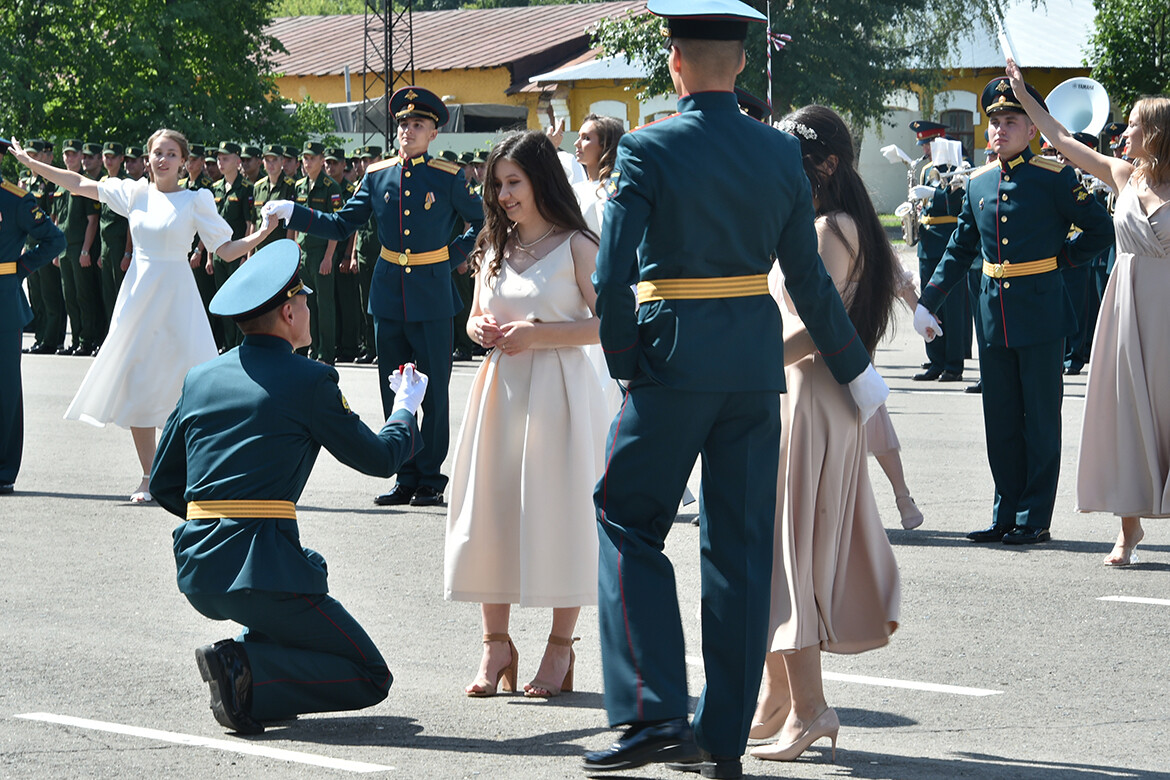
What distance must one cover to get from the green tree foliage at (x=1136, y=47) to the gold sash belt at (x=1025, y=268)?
25.7 meters

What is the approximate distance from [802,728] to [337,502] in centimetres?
520

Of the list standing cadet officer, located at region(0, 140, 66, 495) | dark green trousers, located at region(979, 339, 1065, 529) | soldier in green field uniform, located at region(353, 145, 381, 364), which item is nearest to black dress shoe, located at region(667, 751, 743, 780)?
dark green trousers, located at region(979, 339, 1065, 529)

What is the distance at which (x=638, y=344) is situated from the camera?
4.37 m

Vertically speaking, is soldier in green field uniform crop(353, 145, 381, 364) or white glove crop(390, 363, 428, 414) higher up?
white glove crop(390, 363, 428, 414)

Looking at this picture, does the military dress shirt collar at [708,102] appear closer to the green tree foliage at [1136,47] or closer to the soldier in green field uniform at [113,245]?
the soldier in green field uniform at [113,245]

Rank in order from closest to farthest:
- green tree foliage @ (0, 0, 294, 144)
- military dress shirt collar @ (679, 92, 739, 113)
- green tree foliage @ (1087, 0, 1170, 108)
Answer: military dress shirt collar @ (679, 92, 739, 113) < green tree foliage @ (1087, 0, 1170, 108) < green tree foliage @ (0, 0, 294, 144)

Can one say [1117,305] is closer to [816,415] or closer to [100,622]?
[816,415]

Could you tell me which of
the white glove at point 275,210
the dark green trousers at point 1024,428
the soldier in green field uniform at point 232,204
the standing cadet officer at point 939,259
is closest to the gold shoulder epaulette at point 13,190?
the white glove at point 275,210

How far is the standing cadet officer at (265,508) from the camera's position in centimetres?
494

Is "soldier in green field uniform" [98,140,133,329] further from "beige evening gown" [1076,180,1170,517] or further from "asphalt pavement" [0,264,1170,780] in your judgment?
"beige evening gown" [1076,180,1170,517]

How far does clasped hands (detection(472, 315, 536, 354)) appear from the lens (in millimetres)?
5531

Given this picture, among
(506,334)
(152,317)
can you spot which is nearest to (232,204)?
(152,317)

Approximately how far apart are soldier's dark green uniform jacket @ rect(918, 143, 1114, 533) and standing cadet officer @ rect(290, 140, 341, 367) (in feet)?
32.1

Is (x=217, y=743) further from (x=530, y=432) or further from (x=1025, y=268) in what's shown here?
(x=1025, y=268)
